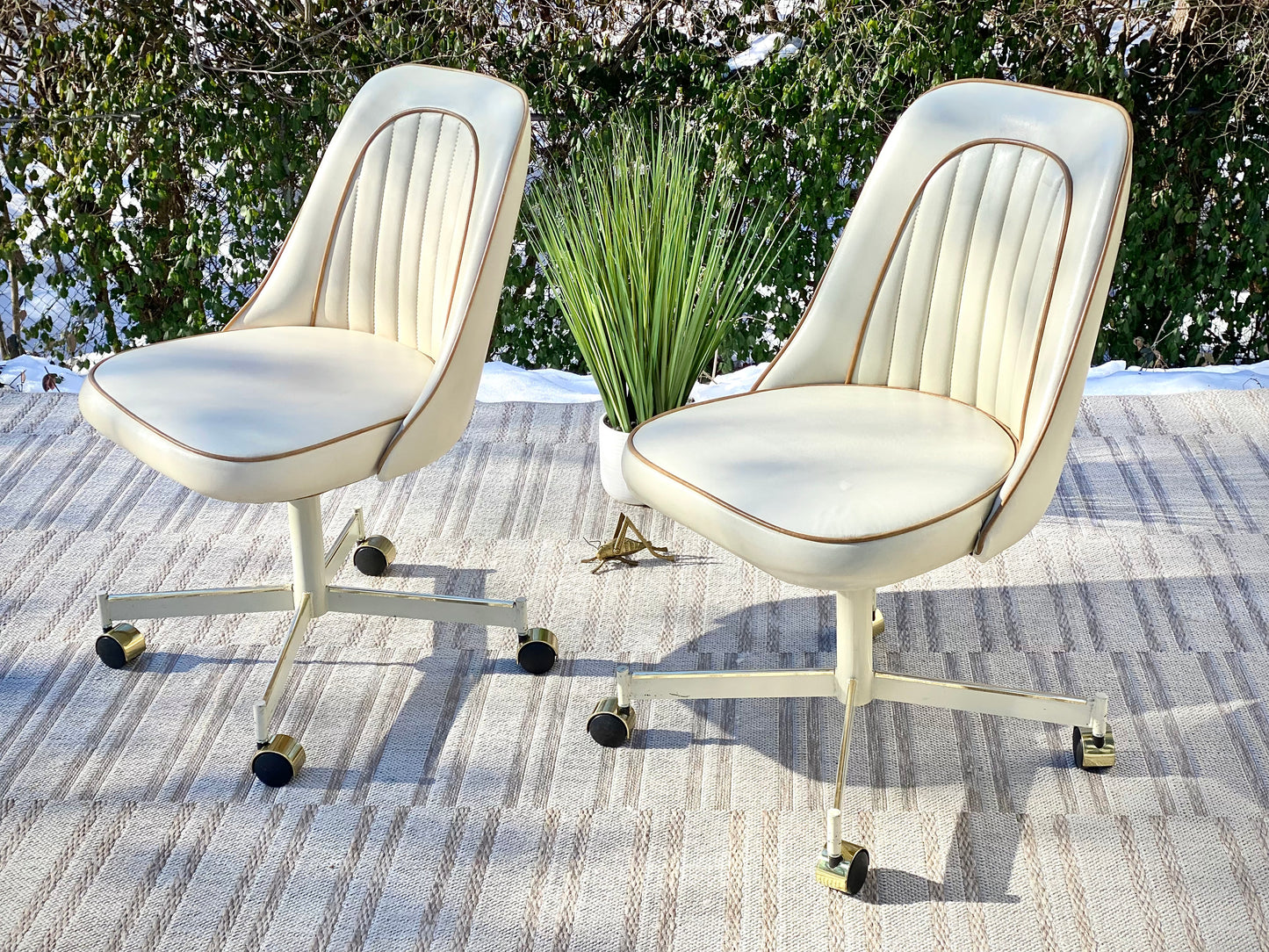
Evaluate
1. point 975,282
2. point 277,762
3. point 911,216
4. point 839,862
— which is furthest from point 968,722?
point 277,762

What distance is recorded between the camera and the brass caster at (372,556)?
8.20ft

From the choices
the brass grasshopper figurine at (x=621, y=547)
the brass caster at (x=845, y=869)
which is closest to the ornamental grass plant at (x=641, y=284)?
the brass grasshopper figurine at (x=621, y=547)

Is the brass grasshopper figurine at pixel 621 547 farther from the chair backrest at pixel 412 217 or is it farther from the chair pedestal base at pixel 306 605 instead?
the chair backrest at pixel 412 217

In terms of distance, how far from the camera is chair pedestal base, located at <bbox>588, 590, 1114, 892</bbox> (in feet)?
6.22

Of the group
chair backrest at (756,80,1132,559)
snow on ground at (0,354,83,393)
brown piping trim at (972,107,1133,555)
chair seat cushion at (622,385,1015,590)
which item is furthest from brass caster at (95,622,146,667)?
snow on ground at (0,354,83,393)

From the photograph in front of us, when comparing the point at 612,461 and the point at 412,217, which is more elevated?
the point at 412,217

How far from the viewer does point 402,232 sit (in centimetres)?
224

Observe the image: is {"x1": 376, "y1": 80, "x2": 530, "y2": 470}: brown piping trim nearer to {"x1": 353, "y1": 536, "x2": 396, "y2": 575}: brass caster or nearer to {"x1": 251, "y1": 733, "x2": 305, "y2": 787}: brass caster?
{"x1": 251, "y1": 733, "x2": 305, "y2": 787}: brass caster

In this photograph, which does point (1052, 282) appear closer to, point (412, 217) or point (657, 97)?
point (412, 217)

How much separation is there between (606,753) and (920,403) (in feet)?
2.25

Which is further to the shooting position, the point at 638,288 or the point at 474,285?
the point at 638,288

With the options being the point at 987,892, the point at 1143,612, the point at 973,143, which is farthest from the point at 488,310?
the point at 1143,612

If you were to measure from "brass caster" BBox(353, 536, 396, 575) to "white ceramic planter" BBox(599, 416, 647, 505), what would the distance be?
449mm

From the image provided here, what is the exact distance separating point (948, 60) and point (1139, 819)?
1967mm
